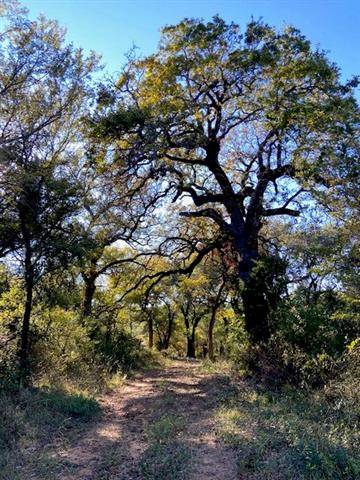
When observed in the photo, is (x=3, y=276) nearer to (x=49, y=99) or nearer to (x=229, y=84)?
(x=49, y=99)

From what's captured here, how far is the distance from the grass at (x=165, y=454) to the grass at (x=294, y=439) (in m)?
0.66

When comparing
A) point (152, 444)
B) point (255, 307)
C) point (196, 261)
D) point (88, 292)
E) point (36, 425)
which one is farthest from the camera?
point (88, 292)

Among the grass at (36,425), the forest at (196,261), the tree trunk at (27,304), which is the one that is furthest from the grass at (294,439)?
the tree trunk at (27,304)

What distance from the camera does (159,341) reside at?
38.6 metres

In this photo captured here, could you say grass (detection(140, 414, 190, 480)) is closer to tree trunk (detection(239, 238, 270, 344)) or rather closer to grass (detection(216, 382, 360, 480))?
grass (detection(216, 382, 360, 480))

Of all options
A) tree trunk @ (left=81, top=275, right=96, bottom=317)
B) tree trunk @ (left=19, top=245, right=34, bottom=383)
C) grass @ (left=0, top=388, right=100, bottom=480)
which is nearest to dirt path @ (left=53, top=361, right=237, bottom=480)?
grass @ (left=0, top=388, right=100, bottom=480)

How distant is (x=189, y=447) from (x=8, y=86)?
7401 mm

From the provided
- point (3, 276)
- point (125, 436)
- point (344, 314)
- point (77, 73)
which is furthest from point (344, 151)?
point (3, 276)

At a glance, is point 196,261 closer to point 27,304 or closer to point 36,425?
point 27,304

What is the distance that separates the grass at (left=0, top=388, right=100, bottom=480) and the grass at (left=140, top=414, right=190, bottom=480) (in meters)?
1.13

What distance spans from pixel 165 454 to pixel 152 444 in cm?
37

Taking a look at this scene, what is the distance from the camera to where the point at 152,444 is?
548 centimetres

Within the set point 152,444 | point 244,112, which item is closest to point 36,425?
point 152,444

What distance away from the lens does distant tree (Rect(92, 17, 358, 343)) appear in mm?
→ 9219
